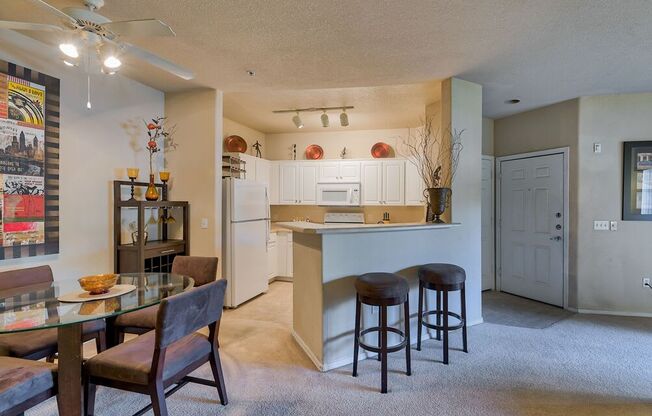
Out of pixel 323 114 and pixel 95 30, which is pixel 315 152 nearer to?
pixel 323 114

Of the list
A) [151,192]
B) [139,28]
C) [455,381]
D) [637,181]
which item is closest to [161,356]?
[139,28]

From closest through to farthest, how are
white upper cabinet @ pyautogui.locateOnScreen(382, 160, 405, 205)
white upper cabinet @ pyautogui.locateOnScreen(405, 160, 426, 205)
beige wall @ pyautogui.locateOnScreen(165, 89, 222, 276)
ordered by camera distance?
beige wall @ pyautogui.locateOnScreen(165, 89, 222, 276), white upper cabinet @ pyautogui.locateOnScreen(405, 160, 426, 205), white upper cabinet @ pyautogui.locateOnScreen(382, 160, 405, 205)

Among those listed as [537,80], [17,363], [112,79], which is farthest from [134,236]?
[537,80]

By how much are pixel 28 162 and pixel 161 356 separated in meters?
2.10

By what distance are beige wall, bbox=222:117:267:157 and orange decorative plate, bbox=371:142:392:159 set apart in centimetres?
206

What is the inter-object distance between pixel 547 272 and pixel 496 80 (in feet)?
8.46

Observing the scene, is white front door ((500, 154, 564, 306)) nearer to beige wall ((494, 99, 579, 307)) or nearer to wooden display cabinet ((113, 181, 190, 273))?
beige wall ((494, 99, 579, 307))

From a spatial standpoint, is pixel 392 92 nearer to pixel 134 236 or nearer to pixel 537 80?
pixel 537 80

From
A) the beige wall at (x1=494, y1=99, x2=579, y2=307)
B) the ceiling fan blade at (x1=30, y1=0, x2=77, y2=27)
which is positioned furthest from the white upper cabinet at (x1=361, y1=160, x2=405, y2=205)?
the ceiling fan blade at (x1=30, y1=0, x2=77, y2=27)

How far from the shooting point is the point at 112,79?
10.7 feet

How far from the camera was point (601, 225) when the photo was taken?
3895 mm

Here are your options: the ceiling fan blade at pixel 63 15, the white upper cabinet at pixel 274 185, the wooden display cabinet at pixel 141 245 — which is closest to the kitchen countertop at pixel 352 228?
the wooden display cabinet at pixel 141 245

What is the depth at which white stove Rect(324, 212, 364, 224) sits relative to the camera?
5809 millimetres

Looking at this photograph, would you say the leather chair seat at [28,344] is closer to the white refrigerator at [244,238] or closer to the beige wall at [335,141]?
the white refrigerator at [244,238]
